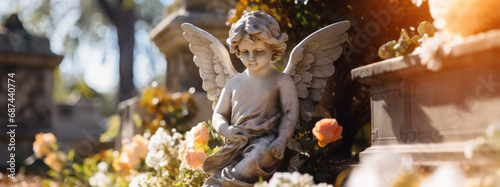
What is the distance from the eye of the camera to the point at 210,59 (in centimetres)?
330

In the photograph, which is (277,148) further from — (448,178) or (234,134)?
(448,178)

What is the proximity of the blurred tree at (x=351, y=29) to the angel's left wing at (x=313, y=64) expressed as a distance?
0.47 metres

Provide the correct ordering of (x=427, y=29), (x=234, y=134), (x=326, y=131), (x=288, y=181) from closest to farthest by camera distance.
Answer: (x=288, y=181), (x=427, y=29), (x=326, y=131), (x=234, y=134)

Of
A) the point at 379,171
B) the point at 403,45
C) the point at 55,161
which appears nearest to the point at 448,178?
the point at 379,171

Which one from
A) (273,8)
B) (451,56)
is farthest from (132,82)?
(451,56)

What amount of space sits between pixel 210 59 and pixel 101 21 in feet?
48.2

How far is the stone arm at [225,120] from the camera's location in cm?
273

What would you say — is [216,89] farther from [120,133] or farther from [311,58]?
[120,133]

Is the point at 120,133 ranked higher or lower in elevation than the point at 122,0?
lower

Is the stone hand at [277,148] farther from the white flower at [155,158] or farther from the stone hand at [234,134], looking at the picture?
the white flower at [155,158]

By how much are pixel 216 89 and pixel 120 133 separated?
3.35m

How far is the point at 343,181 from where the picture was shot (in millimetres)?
2699

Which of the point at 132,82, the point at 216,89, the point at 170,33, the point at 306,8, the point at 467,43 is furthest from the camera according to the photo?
the point at 132,82

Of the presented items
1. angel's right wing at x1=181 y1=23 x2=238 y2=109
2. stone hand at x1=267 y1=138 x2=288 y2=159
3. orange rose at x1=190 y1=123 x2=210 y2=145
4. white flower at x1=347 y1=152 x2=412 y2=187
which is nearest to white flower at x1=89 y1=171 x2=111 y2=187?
angel's right wing at x1=181 y1=23 x2=238 y2=109
